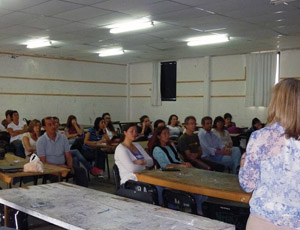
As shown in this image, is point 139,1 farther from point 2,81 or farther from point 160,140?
point 2,81

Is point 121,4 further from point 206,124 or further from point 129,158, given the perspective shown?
point 129,158

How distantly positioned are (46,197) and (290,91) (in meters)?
1.99

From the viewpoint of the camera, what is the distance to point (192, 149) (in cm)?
619

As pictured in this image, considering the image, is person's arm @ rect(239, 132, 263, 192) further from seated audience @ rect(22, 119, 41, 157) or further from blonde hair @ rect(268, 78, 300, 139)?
seated audience @ rect(22, 119, 41, 157)

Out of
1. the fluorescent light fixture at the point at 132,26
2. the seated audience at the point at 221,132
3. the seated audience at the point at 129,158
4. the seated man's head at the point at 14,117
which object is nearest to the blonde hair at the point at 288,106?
the seated audience at the point at 129,158

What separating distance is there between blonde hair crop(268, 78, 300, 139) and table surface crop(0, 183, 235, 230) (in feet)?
2.39

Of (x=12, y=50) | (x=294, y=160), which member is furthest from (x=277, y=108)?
(x=12, y=50)

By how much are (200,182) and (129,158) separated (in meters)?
1.02

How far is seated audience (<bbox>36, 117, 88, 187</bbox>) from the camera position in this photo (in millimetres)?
5461

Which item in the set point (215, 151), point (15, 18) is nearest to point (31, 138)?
point (15, 18)

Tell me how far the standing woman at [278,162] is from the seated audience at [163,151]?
2.84 m

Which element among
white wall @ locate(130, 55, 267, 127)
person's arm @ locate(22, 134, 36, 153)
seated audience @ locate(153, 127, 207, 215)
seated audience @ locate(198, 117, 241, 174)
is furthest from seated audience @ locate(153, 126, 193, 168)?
white wall @ locate(130, 55, 267, 127)

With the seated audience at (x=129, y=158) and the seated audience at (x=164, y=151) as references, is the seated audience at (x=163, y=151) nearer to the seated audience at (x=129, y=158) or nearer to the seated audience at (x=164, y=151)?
the seated audience at (x=164, y=151)

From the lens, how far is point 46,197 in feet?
9.73
